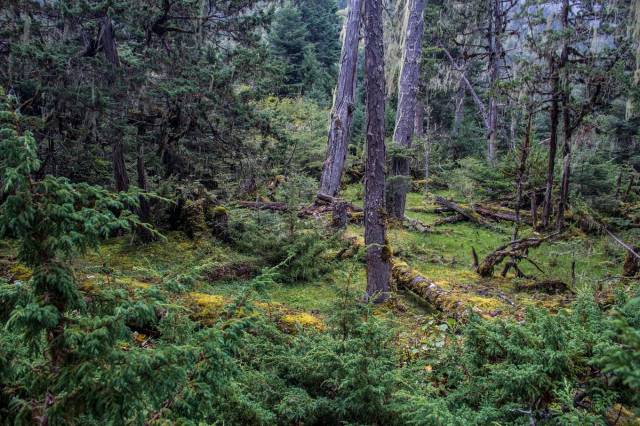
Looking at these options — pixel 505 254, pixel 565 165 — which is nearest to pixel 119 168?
pixel 505 254

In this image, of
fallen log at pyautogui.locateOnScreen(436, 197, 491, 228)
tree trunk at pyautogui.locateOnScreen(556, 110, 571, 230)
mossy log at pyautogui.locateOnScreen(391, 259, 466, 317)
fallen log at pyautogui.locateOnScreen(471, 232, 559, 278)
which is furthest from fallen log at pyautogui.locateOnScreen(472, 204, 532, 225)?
mossy log at pyautogui.locateOnScreen(391, 259, 466, 317)

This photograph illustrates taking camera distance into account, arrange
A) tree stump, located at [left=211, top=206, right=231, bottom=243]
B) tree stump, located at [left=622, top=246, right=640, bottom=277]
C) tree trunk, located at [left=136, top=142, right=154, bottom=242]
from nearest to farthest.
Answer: tree stump, located at [left=622, top=246, right=640, bottom=277]
tree trunk, located at [left=136, top=142, right=154, bottom=242]
tree stump, located at [left=211, top=206, right=231, bottom=243]

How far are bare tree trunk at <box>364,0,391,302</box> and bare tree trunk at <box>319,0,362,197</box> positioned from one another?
6068mm

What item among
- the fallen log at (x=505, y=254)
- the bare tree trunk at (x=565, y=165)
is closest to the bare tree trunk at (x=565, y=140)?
the bare tree trunk at (x=565, y=165)

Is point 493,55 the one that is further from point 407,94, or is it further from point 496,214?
point 496,214

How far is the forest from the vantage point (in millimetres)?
2021

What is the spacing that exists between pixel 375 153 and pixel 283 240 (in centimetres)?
291

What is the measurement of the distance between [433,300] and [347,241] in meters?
3.23

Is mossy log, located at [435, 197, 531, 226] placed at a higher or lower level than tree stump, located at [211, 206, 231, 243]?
lower

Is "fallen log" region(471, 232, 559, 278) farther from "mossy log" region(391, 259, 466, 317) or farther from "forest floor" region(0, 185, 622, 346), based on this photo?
"mossy log" region(391, 259, 466, 317)

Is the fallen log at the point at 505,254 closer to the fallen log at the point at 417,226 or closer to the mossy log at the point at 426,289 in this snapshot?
the mossy log at the point at 426,289

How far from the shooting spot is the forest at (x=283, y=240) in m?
2.02

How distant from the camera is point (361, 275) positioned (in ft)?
29.3

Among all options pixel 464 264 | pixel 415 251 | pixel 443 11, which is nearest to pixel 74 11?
pixel 415 251
